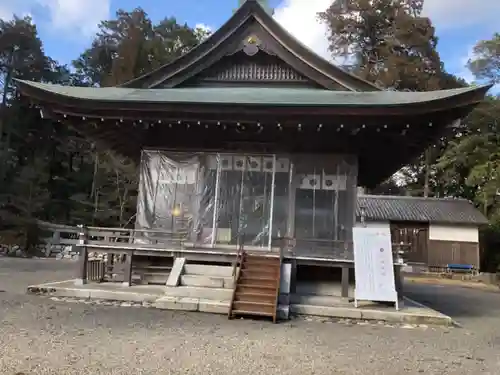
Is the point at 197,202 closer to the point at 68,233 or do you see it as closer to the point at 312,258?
the point at 312,258

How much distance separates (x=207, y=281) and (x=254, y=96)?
4097mm

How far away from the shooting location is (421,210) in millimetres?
29047

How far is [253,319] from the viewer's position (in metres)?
7.64

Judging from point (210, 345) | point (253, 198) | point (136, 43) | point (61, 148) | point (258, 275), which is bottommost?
point (210, 345)

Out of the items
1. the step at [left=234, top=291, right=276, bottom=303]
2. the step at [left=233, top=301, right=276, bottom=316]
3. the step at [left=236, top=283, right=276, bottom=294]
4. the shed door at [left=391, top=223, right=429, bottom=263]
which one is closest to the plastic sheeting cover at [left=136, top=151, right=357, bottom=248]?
the step at [left=236, top=283, right=276, bottom=294]

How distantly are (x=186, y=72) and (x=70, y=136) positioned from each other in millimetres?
28478

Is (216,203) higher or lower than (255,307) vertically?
higher

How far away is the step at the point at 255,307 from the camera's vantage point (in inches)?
299

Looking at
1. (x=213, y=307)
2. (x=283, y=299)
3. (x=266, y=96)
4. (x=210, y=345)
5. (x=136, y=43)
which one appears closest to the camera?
(x=210, y=345)

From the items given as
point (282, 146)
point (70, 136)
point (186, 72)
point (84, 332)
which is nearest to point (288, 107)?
point (282, 146)

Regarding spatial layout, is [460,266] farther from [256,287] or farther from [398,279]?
[256,287]

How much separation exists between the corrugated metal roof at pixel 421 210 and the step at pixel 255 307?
20337 mm

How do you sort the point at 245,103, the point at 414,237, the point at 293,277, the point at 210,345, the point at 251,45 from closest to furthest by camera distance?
the point at 210,345 → the point at 245,103 → the point at 293,277 → the point at 251,45 → the point at 414,237

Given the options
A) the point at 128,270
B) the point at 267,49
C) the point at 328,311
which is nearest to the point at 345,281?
the point at 328,311
